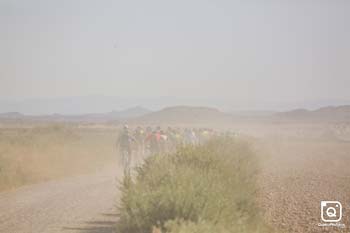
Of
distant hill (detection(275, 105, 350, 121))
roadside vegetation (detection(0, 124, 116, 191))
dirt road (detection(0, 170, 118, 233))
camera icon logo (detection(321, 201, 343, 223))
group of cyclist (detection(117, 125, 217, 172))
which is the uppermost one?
distant hill (detection(275, 105, 350, 121))

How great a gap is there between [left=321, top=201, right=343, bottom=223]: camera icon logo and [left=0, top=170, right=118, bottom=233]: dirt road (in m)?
6.49

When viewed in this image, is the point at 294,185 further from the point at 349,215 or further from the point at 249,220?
the point at 249,220

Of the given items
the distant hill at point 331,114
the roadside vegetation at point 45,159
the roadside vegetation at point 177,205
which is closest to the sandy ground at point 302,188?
the roadside vegetation at point 177,205

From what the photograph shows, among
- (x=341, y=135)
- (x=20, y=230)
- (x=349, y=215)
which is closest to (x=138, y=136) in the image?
(x=349, y=215)

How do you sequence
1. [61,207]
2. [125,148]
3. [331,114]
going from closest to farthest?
1. [61,207]
2. [125,148]
3. [331,114]

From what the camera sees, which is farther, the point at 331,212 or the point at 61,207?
the point at 331,212

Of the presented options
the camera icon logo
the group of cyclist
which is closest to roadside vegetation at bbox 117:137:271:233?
the camera icon logo

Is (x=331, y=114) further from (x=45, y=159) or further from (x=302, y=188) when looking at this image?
(x=302, y=188)

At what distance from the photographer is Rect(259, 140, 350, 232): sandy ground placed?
765 inches

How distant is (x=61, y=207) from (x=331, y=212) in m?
8.53

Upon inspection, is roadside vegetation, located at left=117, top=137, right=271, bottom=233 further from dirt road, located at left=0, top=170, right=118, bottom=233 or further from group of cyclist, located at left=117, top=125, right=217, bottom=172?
group of cyclist, located at left=117, top=125, right=217, bottom=172

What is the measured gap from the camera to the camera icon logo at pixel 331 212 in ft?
64.0

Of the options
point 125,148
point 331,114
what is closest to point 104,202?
point 125,148

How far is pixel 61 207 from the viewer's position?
18719 mm
